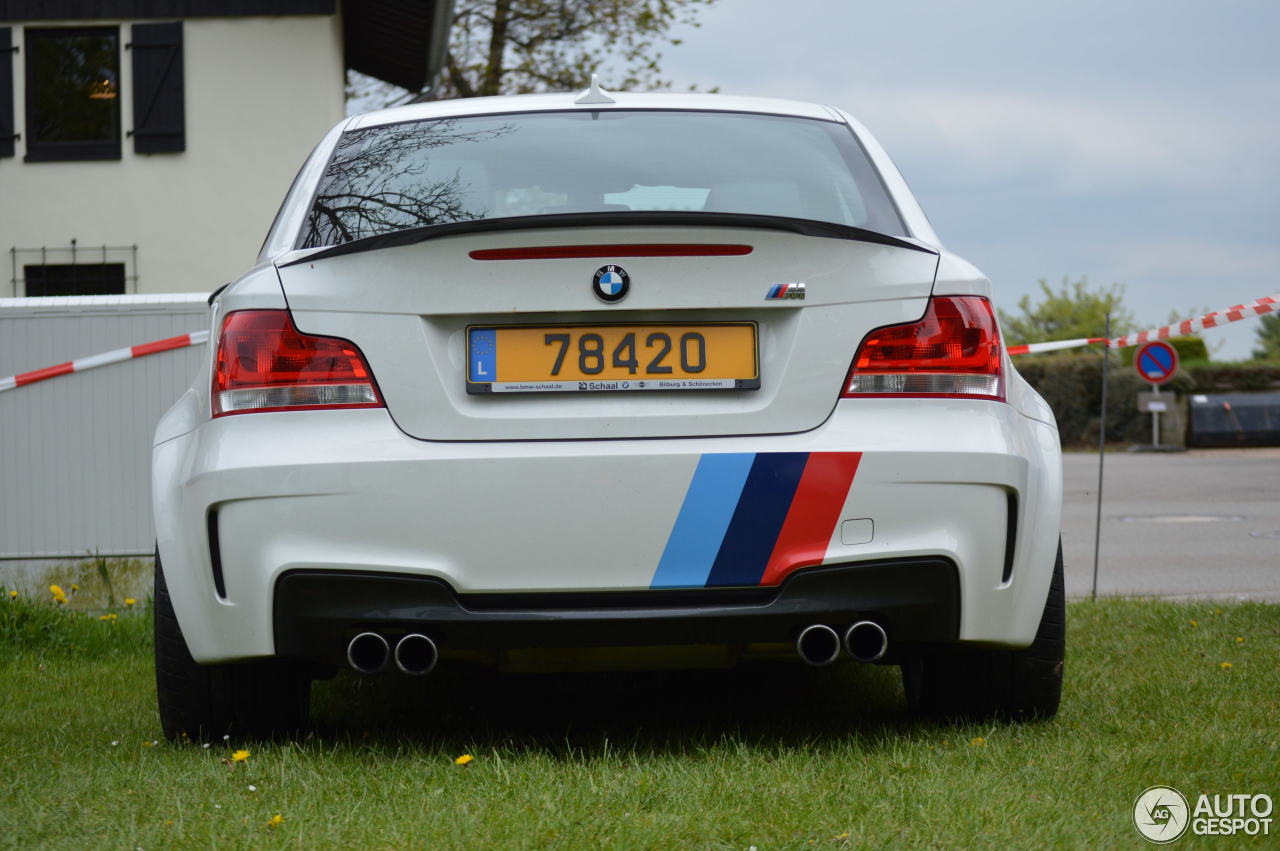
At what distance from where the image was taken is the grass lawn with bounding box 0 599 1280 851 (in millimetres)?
2652

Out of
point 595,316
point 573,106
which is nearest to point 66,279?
point 573,106

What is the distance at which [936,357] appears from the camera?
3.03 m

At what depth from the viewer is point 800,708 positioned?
4016mm

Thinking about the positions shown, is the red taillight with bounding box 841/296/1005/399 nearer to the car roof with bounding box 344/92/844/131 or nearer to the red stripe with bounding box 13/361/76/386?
the car roof with bounding box 344/92/844/131

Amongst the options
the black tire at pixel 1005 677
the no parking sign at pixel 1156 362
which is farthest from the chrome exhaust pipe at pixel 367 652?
the no parking sign at pixel 1156 362

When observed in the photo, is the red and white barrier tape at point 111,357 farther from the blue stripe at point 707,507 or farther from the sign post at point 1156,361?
the sign post at point 1156,361

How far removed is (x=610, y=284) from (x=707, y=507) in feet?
1.58

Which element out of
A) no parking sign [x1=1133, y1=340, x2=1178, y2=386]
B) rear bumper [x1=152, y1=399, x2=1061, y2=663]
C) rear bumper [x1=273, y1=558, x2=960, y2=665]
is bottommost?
no parking sign [x1=1133, y1=340, x2=1178, y2=386]

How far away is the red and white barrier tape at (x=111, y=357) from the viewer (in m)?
6.60

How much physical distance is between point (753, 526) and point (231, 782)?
47.6 inches

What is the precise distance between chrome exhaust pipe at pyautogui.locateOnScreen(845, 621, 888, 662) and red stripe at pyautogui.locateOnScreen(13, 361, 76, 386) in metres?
4.67

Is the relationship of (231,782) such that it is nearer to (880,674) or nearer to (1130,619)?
(880,674)

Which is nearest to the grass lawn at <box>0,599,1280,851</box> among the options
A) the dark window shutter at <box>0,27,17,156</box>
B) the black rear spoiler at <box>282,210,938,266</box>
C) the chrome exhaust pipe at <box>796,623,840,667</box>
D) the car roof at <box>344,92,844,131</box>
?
the chrome exhaust pipe at <box>796,623,840,667</box>

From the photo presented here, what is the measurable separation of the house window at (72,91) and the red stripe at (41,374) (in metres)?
8.77
